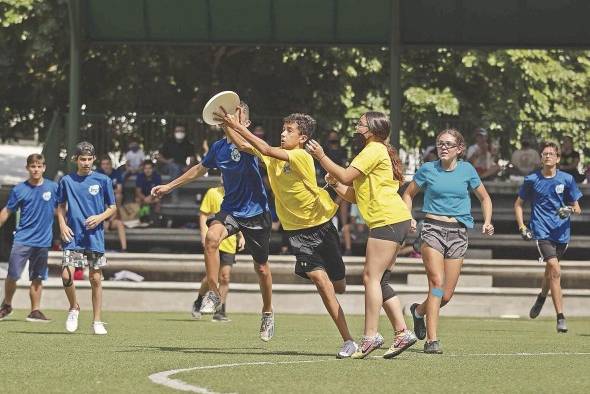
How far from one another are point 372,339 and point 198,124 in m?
16.3

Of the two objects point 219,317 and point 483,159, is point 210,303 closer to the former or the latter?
point 219,317

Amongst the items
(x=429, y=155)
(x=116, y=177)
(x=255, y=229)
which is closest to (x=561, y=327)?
(x=255, y=229)

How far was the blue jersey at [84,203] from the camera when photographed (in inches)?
589

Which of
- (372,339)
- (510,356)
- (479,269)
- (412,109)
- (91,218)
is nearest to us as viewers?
(372,339)

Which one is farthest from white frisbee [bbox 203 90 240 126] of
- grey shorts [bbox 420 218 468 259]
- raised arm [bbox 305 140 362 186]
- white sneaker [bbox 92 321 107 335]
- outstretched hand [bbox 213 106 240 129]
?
white sneaker [bbox 92 321 107 335]

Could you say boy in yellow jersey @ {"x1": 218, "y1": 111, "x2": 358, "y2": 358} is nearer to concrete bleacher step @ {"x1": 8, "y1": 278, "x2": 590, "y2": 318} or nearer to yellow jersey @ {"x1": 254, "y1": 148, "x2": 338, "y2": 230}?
yellow jersey @ {"x1": 254, "y1": 148, "x2": 338, "y2": 230}

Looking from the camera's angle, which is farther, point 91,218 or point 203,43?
point 203,43

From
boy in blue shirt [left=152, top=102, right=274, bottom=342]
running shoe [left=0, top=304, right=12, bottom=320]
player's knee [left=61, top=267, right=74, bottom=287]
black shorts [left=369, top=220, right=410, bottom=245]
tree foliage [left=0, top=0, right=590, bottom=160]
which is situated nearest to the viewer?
black shorts [left=369, top=220, right=410, bottom=245]

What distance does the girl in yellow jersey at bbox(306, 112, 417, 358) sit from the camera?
36.7 feet

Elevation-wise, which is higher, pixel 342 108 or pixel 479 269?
pixel 342 108

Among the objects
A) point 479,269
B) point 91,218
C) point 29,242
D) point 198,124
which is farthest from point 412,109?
point 91,218

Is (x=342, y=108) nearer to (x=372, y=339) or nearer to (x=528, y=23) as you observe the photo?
(x=528, y=23)

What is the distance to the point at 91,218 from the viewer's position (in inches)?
582

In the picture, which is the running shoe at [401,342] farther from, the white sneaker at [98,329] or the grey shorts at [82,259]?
the grey shorts at [82,259]
